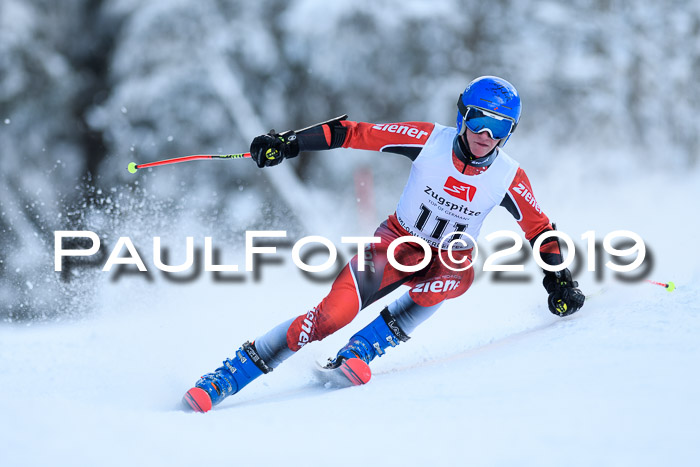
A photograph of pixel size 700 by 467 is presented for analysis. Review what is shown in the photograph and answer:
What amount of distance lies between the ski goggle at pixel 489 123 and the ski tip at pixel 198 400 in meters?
1.68

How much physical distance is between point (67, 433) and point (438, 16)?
9.99m

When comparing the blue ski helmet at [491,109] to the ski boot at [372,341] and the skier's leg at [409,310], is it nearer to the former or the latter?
the skier's leg at [409,310]

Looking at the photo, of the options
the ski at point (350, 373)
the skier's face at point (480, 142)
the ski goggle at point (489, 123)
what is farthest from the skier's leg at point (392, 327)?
the ski goggle at point (489, 123)

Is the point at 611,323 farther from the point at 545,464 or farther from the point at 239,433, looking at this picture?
the point at 239,433

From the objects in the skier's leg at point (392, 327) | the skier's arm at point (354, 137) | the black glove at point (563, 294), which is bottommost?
the skier's leg at point (392, 327)

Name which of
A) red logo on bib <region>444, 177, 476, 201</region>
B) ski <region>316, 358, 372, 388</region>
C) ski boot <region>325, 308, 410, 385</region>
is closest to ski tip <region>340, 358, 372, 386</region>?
ski <region>316, 358, 372, 388</region>

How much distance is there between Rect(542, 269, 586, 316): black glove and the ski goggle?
2.43 feet

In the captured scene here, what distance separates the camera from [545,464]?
6.01ft

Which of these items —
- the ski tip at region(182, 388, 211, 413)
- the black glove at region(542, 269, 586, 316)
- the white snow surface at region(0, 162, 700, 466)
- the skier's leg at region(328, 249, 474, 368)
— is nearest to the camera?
the white snow surface at region(0, 162, 700, 466)

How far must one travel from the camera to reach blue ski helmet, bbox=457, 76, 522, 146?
121 inches

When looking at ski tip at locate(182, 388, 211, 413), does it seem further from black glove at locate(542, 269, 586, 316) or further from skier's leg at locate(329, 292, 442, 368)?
black glove at locate(542, 269, 586, 316)

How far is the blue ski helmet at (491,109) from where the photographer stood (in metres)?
3.07

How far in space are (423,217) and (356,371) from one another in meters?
0.82

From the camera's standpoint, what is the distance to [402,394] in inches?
105
